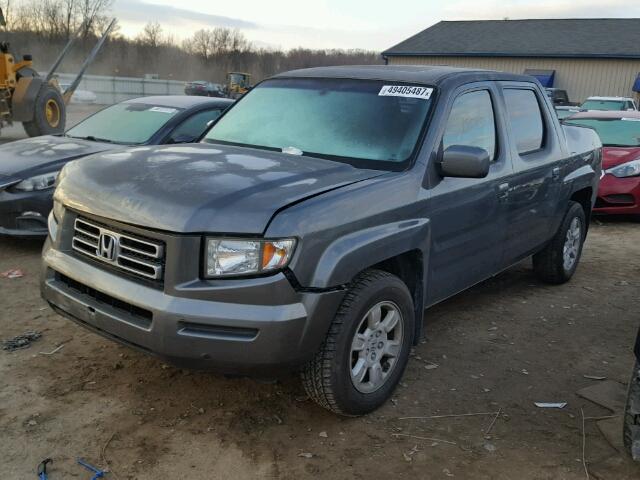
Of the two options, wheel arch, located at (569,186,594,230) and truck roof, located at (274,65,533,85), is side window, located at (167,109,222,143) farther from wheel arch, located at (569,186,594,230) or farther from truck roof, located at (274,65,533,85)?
wheel arch, located at (569,186,594,230)

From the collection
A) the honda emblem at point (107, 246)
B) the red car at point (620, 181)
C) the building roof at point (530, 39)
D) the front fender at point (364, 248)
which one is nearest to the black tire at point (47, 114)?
the red car at point (620, 181)

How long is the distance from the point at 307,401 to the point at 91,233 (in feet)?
4.82

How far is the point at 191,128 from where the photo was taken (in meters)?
6.82

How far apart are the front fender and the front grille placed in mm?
727

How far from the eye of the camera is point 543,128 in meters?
5.12

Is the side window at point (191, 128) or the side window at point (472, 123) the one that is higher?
the side window at point (472, 123)

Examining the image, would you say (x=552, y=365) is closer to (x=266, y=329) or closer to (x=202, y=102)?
(x=266, y=329)

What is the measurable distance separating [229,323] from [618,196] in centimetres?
773

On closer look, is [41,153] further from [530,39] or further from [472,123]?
[530,39]

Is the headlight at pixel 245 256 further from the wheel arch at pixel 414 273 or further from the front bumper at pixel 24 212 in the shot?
the front bumper at pixel 24 212

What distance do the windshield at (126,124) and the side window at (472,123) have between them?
11.9 feet

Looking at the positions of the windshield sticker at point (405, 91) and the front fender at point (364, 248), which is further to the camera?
the windshield sticker at point (405, 91)

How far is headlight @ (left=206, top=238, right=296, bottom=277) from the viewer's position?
2.76 meters

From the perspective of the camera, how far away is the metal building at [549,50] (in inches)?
1376
